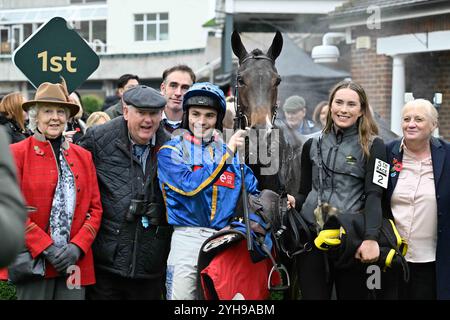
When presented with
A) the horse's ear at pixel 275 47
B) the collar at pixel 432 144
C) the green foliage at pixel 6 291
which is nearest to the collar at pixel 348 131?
the collar at pixel 432 144

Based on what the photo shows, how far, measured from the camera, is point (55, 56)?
6621 mm

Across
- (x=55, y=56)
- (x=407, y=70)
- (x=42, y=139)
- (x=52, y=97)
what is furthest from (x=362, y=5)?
(x=42, y=139)

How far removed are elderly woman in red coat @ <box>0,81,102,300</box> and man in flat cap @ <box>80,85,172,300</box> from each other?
0.13 metres

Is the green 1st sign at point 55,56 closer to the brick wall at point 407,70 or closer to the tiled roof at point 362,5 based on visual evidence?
the tiled roof at point 362,5

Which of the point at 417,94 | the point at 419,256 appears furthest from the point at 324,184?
the point at 417,94

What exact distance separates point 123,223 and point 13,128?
2.94 metres

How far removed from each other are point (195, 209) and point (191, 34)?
3687cm

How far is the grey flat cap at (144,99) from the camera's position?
505 cm

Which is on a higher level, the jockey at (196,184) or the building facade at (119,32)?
the building facade at (119,32)

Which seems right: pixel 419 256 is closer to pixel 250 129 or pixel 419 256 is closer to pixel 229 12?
pixel 250 129

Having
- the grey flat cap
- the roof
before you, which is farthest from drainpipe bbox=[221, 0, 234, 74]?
the grey flat cap

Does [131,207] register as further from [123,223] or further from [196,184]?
[196,184]

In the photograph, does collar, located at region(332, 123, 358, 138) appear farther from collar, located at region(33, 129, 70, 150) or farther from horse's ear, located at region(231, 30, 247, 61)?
collar, located at region(33, 129, 70, 150)

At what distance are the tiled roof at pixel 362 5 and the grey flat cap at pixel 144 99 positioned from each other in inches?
340
